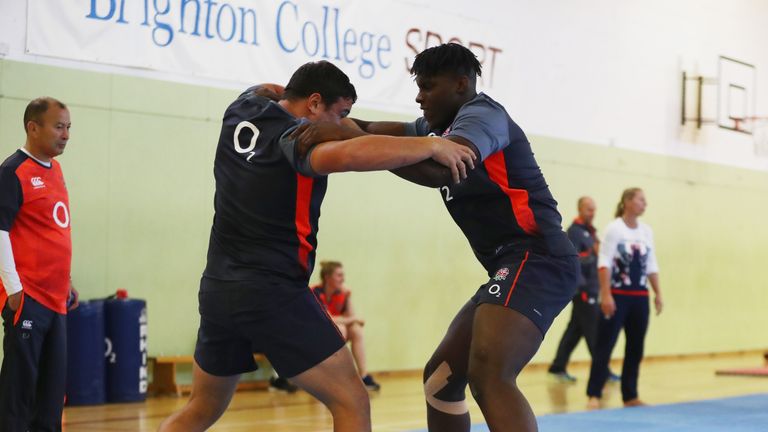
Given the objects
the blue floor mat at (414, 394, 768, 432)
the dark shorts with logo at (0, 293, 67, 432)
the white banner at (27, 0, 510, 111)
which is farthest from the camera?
the white banner at (27, 0, 510, 111)

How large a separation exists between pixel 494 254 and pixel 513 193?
12.8 inches

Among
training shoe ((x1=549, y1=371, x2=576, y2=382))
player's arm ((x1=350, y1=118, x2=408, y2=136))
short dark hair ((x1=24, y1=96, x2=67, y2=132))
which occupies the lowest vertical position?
training shoe ((x1=549, y1=371, x2=576, y2=382))

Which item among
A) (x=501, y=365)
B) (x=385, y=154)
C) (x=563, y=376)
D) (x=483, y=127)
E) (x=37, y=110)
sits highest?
(x=37, y=110)

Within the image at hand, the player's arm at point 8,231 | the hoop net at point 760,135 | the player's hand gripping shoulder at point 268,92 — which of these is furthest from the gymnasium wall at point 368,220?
the player's hand gripping shoulder at point 268,92

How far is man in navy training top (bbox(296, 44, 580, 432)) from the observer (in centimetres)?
443

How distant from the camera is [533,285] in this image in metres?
4.61

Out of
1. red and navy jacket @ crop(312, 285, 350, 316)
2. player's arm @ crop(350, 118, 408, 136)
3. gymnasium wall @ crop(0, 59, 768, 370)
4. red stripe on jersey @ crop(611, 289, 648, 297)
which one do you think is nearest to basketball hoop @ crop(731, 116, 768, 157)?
gymnasium wall @ crop(0, 59, 768, 370)

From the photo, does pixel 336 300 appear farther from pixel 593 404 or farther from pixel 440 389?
pixel 440 389

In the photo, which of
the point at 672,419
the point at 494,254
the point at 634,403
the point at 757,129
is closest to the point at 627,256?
the point at 634,403

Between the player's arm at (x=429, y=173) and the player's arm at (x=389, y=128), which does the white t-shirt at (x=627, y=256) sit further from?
the player's arm at (x=429, y=173)

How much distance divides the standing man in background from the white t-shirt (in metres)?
5.24

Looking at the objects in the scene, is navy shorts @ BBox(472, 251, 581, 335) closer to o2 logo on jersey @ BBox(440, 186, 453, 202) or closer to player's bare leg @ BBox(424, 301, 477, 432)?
player's bare leg @ BBox(424, 301, 477, 432)

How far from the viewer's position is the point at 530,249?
15.6 feet

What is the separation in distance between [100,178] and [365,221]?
3.34 m
